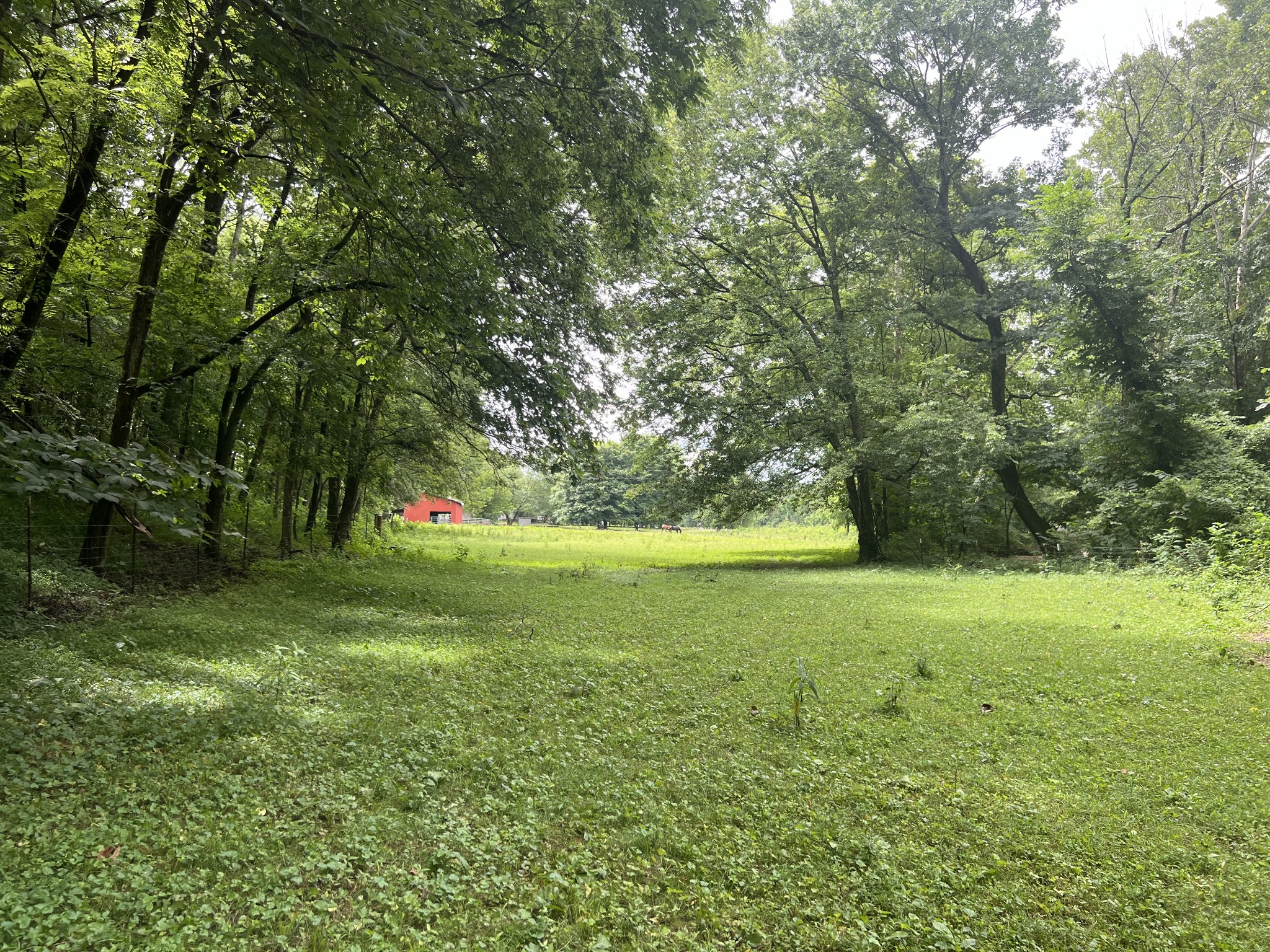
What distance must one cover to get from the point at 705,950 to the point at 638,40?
29.4ft

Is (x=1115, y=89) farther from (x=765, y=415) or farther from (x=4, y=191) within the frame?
(x=4, y=191)

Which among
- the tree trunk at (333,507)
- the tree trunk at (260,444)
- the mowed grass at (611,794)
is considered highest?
the tree trunk at (260,444)

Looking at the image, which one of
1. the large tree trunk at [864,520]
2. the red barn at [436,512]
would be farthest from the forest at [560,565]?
the red barn at [436,512]

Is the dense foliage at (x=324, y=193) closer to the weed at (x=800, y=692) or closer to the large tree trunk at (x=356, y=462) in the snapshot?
the large tree trunk at (x=356, y=462)

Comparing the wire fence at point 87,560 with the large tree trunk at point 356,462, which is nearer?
the wire fence at point 87,560

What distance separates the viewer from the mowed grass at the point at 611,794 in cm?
288

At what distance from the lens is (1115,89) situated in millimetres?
23734

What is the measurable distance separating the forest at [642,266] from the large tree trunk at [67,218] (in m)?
0.06

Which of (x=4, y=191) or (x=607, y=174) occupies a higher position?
(x=607, y=174)

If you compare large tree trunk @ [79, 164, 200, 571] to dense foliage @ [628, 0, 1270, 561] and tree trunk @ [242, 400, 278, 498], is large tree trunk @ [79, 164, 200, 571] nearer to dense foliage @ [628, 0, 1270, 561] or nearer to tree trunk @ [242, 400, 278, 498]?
tree trunk @ [242, 400, 278, 498]

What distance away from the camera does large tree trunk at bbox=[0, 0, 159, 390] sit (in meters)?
7.75

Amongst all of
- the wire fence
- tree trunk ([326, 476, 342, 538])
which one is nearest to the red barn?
tree trunk ([326, 476, 342, 538])

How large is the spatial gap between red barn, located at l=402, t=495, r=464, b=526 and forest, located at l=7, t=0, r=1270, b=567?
32316 millimetres

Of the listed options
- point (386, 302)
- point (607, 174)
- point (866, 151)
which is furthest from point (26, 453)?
point (866, 151)
